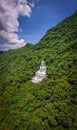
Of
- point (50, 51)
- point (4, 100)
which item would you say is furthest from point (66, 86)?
point (50, 51)

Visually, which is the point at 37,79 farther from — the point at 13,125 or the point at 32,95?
the point at 13,125

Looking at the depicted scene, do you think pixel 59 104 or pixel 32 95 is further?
pixel 32 95

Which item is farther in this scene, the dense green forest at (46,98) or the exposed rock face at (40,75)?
the exposed rock face at (40,75)

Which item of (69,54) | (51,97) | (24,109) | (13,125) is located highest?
(69,54)

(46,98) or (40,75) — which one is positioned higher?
(40,75)

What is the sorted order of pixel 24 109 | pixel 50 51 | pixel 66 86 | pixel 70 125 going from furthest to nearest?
pixel 50 51, pixel 66 86, pixel 24 109, pixel 70 125

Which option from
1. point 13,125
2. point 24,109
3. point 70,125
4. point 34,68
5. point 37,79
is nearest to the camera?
point 70,125

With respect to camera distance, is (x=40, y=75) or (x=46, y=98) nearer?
(x=46, y=98)

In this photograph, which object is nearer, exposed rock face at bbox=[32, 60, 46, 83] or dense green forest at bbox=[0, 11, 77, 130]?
dense green forest at bbox=[0, 11, 77, 130]

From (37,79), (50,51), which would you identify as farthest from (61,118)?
(50,51)

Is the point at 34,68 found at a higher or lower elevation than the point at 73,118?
higher
